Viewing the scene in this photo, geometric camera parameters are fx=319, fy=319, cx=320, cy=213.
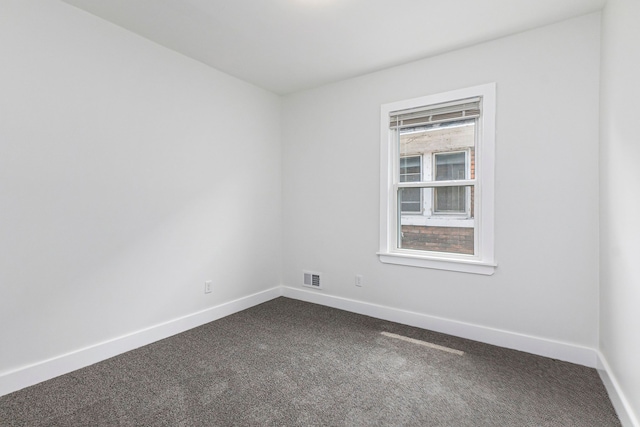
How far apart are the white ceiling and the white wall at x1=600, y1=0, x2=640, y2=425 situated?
57cm

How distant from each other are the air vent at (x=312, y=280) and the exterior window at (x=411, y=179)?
4.28 feet

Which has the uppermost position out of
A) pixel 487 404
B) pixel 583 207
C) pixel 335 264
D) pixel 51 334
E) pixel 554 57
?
pixel 554 57

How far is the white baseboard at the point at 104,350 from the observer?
2041 mm

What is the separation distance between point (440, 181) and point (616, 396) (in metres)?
1.92

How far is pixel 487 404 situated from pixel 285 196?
9.65 feet

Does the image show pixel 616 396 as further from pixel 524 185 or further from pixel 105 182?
pixel 105 182

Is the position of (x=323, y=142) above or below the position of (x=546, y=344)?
above

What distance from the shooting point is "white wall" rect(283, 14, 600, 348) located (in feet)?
7.77

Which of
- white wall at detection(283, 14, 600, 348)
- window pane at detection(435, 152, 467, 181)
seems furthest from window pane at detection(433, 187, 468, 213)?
white wall at detection(283, 14, 600, 348)

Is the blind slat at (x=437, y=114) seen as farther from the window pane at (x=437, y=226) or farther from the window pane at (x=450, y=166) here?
the window pane at (x=437, y=226)

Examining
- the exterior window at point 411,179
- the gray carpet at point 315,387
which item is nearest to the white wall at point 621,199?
the gray carpet at point 315,387

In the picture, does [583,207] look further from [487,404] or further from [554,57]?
[487,404]

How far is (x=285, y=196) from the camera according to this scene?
4082mm

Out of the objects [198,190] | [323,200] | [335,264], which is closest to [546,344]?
[335,264]
